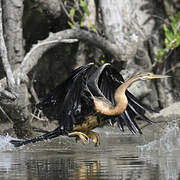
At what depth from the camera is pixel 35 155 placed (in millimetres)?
6688

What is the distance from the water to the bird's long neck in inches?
19.3

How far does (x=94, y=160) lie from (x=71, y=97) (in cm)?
111

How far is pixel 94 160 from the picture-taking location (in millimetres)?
5973

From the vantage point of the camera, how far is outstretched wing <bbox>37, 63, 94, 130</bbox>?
267 inches

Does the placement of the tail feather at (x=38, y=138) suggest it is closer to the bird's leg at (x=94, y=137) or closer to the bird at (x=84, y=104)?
the bird at (x=84, y=104)

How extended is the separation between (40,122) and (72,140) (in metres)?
2.11

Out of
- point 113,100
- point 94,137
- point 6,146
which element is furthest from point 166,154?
point 6,146

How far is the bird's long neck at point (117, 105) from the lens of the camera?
694cm

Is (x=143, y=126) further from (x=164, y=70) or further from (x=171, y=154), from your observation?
(x=171, y=154)

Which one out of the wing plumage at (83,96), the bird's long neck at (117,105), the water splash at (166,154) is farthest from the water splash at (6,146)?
the water splash at (166,154)

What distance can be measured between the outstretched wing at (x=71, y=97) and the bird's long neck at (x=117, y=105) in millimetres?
223

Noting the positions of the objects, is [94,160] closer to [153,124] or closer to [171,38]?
[153,124]

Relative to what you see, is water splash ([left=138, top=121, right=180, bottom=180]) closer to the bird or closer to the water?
the water

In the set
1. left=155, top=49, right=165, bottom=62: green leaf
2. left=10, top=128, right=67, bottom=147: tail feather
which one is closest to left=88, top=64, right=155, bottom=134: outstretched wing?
left=10, top=128, right=67, bottom=147: tail feather
